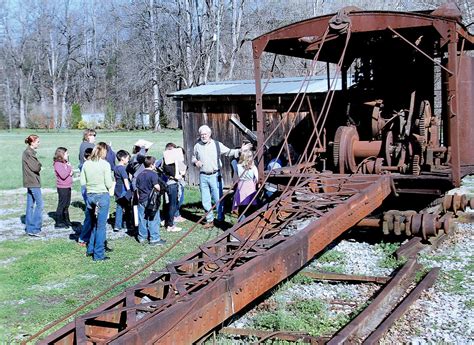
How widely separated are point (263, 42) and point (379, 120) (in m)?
2.49

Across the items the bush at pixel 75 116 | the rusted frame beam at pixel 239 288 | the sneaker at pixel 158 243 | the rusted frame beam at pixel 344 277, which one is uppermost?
the bush at pixel 75 116

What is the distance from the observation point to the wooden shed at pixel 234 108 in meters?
14.7

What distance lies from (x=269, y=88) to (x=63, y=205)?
6321 millimetres

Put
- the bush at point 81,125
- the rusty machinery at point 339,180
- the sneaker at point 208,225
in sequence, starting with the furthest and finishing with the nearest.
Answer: the bush at point 81,125, the sneaker at point 208,225, the rusty machinery at point 339,180

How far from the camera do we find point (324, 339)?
5883mm

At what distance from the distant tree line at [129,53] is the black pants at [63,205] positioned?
22.1m

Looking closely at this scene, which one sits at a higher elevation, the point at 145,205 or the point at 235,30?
the point at 235,30

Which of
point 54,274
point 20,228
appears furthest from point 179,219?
point 54,274

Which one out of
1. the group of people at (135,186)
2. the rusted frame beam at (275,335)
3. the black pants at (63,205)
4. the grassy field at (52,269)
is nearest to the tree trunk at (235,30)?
the grassy field at (52,269)

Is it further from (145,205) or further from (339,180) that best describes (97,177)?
(339,180)

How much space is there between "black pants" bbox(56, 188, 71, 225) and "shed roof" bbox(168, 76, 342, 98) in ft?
18.1

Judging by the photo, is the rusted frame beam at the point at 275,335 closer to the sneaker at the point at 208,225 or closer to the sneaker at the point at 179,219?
the sneaker at the point at 208,225

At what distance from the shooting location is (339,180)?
913 cm

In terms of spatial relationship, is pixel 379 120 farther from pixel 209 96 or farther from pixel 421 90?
pixel 209 96
